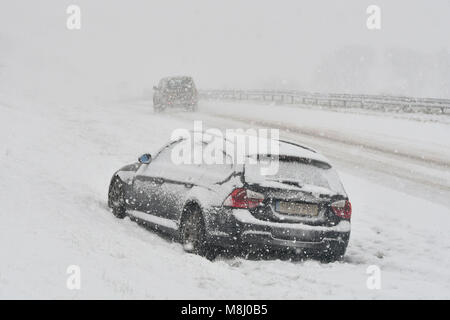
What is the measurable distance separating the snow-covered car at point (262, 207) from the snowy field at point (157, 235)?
0.26 meters

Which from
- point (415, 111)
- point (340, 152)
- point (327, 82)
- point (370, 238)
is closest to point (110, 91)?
point (327, 82)

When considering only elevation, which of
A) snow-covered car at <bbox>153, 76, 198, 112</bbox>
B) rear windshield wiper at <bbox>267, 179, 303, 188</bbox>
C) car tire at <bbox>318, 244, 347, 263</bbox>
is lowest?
car tire at <bbox>318, 244, 347, 263</bbox>

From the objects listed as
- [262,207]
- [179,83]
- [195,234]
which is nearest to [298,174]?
[262,207]

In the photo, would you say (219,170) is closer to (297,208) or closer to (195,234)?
(195,234)

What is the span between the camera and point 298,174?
7219 millimetres

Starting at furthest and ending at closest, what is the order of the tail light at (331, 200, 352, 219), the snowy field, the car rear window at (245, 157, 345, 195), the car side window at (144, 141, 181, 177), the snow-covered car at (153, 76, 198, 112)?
the snow-covered car at (153, 76, 198, 112) → the car side window at (144, 141, 181, 177) → the tail light at (331, 200, 352, 219) → the car rear window at (245, 157, 345, 195) → the snowy field

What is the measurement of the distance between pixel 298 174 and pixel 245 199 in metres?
0.80

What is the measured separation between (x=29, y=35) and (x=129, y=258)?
444 feet

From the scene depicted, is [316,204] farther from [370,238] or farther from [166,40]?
[166,40]

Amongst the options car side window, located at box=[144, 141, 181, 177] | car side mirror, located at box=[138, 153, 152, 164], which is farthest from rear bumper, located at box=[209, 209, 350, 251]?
car side mirror, located at box=[138, 153, 152, 164]

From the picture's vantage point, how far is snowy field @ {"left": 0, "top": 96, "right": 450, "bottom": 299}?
5812 mm

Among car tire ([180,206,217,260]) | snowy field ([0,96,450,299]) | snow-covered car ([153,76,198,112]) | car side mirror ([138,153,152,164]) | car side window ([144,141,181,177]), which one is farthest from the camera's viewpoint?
snow-covered car ([153,76,198,112])

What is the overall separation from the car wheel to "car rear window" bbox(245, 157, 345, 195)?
304 centimetres

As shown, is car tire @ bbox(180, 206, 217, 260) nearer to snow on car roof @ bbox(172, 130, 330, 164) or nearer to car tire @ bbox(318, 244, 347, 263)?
snow on car roof @ bbox(172, 130, 330, 164)
